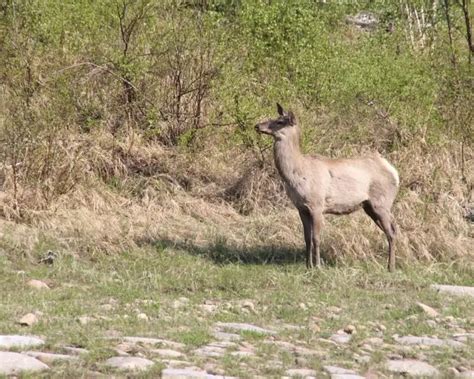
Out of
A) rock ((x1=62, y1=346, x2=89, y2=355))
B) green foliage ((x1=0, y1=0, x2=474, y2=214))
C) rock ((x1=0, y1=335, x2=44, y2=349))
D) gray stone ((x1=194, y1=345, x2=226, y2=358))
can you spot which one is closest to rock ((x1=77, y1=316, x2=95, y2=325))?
rock ((x1=0, y1=335, x2=44, y2=349))

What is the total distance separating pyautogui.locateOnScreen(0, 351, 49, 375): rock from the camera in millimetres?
6977

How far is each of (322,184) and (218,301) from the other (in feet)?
9.82

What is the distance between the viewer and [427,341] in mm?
9039

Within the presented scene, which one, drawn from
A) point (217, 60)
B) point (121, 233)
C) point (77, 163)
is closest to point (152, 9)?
point (217, 60)

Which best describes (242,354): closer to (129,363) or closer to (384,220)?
(129,363)

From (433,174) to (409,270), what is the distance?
3.75 meters

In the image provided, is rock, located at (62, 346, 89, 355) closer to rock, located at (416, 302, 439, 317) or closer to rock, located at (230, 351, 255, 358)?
rock, located at (230, 351, 255, 358)

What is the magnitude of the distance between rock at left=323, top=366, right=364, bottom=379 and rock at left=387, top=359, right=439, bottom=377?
37 cm

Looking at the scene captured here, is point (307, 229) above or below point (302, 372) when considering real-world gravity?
above

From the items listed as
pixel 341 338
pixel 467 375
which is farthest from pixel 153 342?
pixel 467 375

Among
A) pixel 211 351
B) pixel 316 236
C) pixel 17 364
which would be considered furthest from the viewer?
pixel 316 236

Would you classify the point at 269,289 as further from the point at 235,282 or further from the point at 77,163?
the point at 77,163

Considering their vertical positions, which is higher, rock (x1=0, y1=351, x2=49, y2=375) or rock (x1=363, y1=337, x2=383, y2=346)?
rock (x1=0, y1=351, x2=49, y2=375)

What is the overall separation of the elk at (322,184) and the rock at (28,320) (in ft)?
16.0
